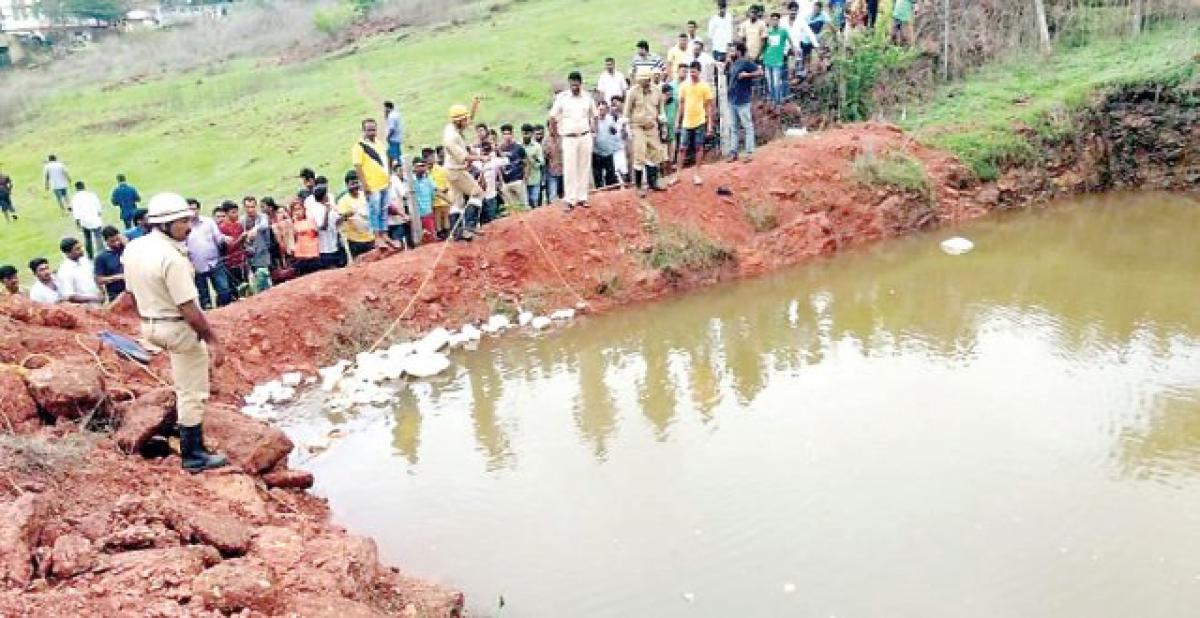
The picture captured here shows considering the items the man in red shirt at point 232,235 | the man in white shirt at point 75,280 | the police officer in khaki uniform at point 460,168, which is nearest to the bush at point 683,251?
the police officer in khaki uniform at point 460,168

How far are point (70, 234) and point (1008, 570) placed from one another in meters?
16.7

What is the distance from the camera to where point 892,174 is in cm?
1284

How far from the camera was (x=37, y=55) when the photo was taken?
4231cm

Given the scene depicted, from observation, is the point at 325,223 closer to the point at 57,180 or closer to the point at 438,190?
the point at 438,190

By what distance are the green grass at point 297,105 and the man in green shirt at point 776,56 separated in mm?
5178

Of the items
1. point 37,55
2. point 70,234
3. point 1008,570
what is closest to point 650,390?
point 1008,570

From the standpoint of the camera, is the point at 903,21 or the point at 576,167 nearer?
the point at 576,167

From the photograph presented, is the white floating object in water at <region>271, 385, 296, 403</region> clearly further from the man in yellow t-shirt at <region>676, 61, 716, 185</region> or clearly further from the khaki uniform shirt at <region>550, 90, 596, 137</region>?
the man in yellow t-shirt at <region>676, 61, 716, 185</region>

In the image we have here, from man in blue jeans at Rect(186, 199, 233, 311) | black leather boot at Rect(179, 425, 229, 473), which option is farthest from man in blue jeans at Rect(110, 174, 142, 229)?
black leather boot at Rect(179, 425, 229, 473)

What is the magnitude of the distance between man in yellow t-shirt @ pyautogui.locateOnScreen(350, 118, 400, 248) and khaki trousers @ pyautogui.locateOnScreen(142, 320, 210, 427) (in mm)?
4289

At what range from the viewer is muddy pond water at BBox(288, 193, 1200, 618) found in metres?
5.95

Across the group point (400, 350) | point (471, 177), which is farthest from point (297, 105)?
point (400, 350)

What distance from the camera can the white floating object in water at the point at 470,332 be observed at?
1031cm

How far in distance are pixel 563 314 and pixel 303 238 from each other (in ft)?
9.63
